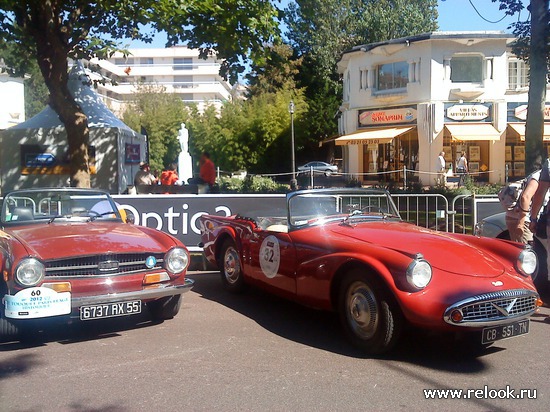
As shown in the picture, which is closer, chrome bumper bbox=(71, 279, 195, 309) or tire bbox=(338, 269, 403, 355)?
tire bbox=(338, 269, 403, 355)

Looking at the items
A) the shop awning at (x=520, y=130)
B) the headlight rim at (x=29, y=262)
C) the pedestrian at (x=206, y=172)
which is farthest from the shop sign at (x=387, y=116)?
the headlight rim at (x=29, y=262)

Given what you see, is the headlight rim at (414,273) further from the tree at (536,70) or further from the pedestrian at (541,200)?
the tree at (536,70)

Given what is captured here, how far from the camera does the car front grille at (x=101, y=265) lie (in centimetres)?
544

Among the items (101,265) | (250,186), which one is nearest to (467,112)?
(250,186)

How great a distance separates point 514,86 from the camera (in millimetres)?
29547

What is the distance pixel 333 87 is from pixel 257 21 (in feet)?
111

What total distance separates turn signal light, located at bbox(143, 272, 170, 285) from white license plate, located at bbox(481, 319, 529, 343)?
10.1 feet

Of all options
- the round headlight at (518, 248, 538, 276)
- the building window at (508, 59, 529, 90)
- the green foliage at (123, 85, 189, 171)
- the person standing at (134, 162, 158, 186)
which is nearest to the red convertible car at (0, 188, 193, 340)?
the round headlight at (518, 248, 538, 276)

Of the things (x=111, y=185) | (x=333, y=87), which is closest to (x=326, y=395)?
(x=111, y=185)

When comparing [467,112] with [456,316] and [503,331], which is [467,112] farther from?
[456,316]

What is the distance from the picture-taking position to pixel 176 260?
6059 millimetres

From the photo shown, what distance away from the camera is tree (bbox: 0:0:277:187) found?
1096 centimetres

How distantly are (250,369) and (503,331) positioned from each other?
2120 millimetres

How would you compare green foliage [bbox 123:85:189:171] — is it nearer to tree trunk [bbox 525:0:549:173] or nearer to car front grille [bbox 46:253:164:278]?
tree trunk [bbox 525:0:549:173]
